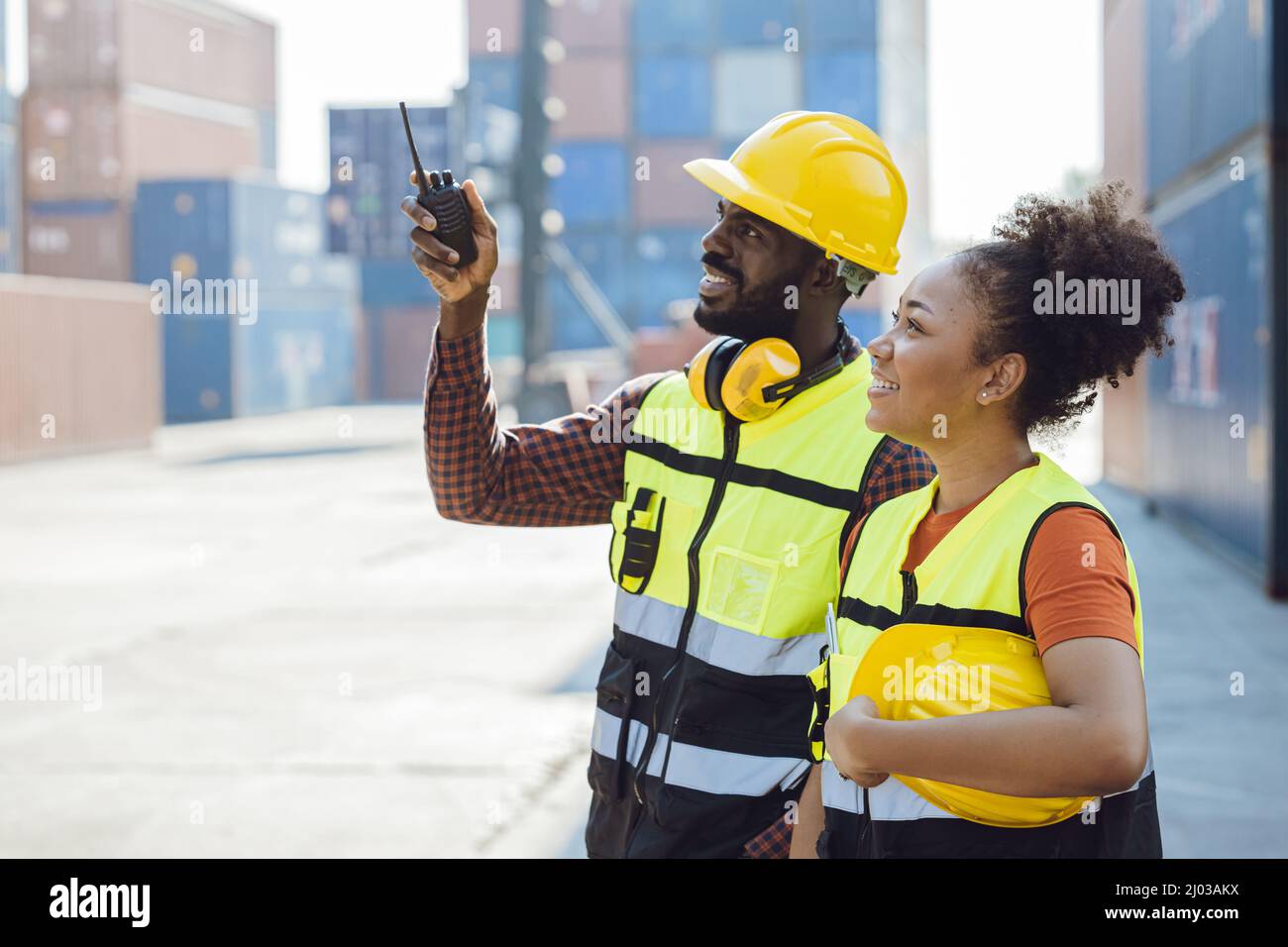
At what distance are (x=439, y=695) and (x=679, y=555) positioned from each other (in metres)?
5.36

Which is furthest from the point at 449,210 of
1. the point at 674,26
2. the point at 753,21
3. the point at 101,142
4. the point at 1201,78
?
the point at 101,142

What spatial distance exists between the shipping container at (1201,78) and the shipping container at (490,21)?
2286 cm

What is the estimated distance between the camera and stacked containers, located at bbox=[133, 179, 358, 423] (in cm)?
3712

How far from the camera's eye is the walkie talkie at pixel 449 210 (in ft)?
7.39

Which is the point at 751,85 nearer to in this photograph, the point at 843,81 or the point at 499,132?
the point at 843,81

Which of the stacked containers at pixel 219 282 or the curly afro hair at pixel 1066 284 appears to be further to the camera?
the stacked containers at pixel 219 282

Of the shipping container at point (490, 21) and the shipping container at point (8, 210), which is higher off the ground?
the shipping container at point (490, 21)

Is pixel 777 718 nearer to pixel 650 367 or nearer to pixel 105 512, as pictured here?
pixel 105 512

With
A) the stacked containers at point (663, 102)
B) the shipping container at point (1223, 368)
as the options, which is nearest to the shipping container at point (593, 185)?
the stacked containers at point (663, 102)

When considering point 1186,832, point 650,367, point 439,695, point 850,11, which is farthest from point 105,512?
point 850,11

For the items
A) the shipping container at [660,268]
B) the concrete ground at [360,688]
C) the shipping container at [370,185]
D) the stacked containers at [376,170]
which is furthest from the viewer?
the shipping container at [660,268]

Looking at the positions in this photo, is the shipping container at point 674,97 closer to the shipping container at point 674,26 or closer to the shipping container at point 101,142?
the shipping container at point 674,26

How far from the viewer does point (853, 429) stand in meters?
2.28

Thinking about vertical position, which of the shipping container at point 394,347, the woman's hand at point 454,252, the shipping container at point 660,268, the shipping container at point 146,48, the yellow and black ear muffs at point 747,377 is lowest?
the yellow and black ear muffs at point 747,377
